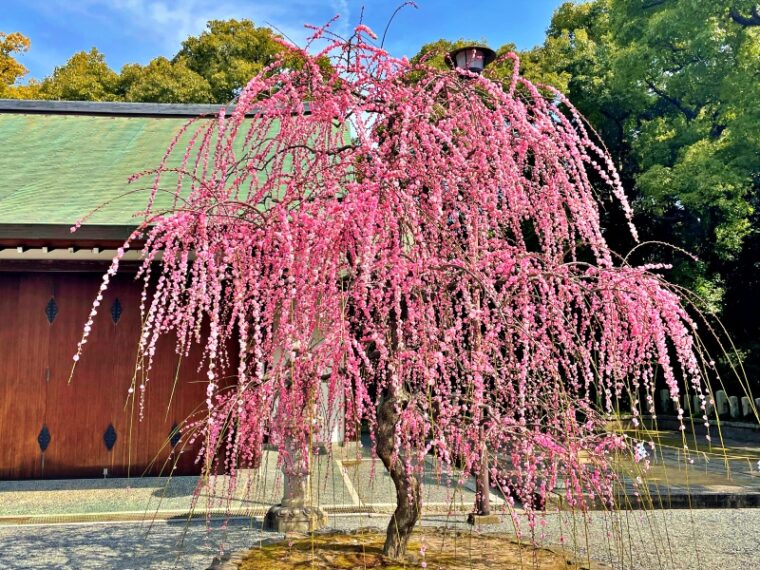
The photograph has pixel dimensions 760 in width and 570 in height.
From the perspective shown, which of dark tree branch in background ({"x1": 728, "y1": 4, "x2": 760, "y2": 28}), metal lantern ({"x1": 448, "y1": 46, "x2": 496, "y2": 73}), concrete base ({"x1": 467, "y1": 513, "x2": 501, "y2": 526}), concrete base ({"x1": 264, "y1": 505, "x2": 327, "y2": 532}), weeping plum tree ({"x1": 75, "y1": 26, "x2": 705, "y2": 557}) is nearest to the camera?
weeping plum tree ({"x1": 75, "y1": 26, "x2": 705, "y2": 557})

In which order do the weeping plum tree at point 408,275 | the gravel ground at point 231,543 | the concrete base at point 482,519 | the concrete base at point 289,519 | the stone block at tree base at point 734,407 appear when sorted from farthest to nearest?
the stone block at tree base at point 734,407, the concrete base at point 482,519, the concrete base at point 289,519, the gravel ground at point 231,543, the weeping plum tree at point 408,275

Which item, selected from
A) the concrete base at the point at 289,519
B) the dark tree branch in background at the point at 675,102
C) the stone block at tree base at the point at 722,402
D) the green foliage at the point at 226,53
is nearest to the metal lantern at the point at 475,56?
the concrete base at the point at 289,519

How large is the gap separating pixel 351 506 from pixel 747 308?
1199 centimetres

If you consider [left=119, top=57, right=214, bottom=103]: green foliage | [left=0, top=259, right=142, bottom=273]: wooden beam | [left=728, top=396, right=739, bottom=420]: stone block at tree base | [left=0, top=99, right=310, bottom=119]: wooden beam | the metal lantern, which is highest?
[left=119, top=57, right=214, bottom=103]: green foliage

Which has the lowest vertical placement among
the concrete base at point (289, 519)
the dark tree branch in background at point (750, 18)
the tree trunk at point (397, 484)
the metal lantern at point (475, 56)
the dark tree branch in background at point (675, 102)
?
the concrete base at point (289, 519)

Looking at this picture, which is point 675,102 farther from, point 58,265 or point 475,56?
point 58,265

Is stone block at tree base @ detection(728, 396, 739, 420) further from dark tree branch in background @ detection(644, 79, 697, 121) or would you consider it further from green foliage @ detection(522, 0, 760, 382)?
dark tree branch in background @ detection(644, 79, 697, 121)

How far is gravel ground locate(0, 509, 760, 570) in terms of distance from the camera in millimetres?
4871

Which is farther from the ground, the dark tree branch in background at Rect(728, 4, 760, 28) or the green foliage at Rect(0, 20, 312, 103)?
the green foliage at Rect(0, 20, 312, 103)

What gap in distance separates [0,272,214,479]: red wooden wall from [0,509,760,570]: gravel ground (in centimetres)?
221

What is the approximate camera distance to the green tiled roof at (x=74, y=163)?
7672 millimetres

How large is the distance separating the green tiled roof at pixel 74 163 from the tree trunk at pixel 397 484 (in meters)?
4.54

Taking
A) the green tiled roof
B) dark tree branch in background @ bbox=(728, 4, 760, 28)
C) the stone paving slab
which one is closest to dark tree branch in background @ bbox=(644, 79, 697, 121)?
dark tree branch in background @ bbox=(728, 4, 760, 28)

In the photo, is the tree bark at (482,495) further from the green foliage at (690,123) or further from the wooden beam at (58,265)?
the green foliage at (690,123)
